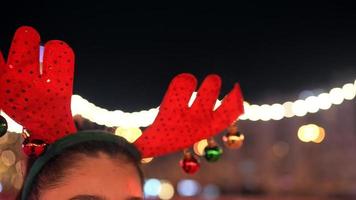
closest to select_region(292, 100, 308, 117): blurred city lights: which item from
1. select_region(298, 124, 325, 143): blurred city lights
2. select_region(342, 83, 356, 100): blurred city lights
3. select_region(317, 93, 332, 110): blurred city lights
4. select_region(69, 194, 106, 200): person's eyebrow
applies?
select_region(317, 93, 332, 110): blurred city lights

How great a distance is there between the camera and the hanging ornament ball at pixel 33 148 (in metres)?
1.11

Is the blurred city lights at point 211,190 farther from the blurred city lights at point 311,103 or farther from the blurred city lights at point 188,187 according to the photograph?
the blurred city lights at point 311,103

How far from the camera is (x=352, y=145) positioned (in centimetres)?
485

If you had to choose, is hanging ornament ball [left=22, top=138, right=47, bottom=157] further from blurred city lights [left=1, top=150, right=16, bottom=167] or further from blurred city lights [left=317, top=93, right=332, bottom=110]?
blurred city lights [left=1, top=150, right=16, bottom=167]

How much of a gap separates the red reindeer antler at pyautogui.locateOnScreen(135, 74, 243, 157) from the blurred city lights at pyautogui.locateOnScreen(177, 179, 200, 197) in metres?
4.09

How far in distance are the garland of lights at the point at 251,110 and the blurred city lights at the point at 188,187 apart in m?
1.99

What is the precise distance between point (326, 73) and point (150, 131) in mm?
1436

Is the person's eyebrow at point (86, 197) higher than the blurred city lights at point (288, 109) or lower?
lower

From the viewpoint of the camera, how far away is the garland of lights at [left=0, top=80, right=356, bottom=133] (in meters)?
2.61

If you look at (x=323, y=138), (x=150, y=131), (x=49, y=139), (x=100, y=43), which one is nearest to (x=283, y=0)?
(x=100, y=43)

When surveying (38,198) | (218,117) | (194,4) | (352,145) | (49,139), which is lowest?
(38,198)

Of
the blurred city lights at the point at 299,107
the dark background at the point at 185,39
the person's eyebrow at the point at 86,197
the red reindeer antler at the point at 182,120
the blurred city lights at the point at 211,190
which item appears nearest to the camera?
the person's eyebrow at the point at 86,197

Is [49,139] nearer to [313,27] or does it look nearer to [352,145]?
[313,27]

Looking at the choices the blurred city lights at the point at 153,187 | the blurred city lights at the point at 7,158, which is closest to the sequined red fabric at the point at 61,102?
the blurred city lights at the point at 7,158
